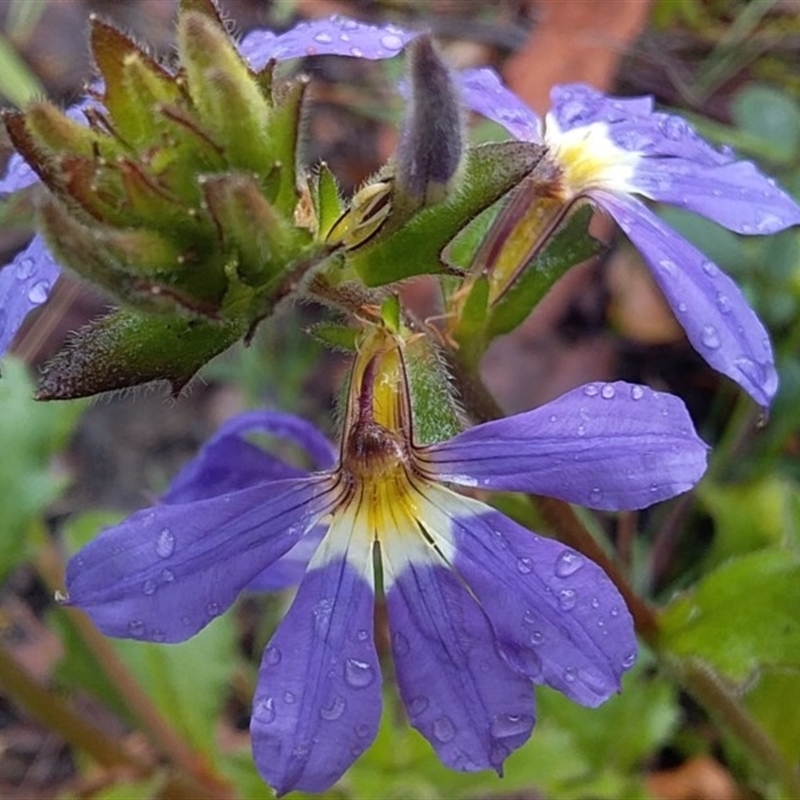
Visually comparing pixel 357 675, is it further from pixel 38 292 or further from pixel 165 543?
pixel 38 292

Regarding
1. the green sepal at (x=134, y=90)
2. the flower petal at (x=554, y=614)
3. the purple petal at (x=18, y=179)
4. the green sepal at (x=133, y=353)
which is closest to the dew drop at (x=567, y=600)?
the flower petal at (x=554, y=614)

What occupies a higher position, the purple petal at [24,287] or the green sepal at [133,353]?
the green sepal at [133,353]

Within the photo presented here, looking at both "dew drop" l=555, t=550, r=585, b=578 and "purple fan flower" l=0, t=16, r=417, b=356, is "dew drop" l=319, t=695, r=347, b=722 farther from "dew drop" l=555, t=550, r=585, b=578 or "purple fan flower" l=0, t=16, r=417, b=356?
"purple fan flower" l=0, t=16, r=417, b=356

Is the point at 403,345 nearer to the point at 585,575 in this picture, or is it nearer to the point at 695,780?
the point at 585,575

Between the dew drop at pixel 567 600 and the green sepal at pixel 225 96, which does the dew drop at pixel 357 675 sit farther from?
the green sepal at pixel 225 96

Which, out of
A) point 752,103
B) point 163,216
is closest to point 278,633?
point 163,216

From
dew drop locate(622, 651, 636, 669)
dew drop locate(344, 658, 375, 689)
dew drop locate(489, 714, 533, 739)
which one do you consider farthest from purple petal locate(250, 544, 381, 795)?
dew drop locate(622, 651, 636, 669)
